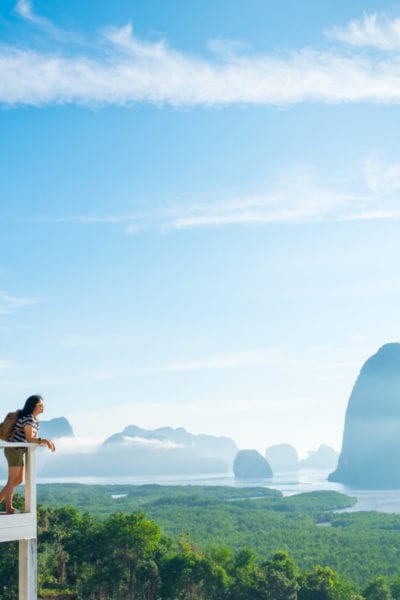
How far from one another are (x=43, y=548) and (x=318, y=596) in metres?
10.4

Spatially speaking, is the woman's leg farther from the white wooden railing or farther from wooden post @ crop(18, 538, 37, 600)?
wooden post @ crop(18, 538, 37, 600)

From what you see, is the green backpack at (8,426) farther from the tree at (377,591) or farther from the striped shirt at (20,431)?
the tree at (377,591)

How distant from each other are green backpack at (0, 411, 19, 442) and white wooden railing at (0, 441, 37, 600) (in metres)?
0.24

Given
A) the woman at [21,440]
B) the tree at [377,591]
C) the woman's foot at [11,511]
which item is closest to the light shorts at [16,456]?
the woman at [21,440]

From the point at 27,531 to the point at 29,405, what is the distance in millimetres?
777

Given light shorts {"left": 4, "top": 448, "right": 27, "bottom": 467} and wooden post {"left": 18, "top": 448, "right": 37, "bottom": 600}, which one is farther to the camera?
light shorts {"left": 4, "top": 448, "right": 27, "bottom": 467}

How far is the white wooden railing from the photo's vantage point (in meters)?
4.02

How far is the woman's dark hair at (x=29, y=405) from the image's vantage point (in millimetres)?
4441

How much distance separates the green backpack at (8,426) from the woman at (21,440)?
0.02 m

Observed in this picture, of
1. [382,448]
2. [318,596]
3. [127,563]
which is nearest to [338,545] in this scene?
[318,596]

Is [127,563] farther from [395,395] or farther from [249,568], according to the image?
[395,395]

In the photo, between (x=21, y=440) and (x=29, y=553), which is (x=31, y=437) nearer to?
(x=21, y=440)

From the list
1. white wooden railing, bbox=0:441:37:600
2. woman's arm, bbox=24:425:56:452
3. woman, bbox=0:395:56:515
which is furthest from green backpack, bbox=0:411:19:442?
white wooden railing, bbox=0:441:37:600

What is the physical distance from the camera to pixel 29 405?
446cm
